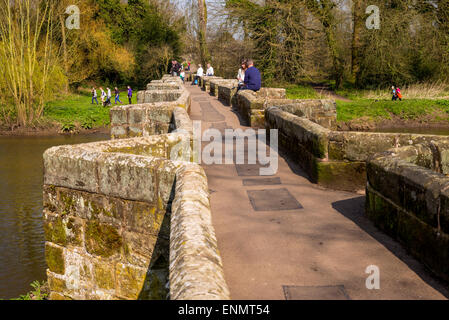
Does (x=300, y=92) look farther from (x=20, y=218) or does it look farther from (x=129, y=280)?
(x=129, y=280)

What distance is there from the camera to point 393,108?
31781mm

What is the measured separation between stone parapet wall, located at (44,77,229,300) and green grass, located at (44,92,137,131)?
27.1 meters

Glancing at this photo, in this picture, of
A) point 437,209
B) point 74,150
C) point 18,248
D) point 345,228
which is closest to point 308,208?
point 345,228

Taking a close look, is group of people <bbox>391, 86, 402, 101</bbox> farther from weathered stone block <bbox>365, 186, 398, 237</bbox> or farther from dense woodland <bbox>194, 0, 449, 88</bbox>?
weathered stone block <bbox>365, 186, 398, 237</bbox>

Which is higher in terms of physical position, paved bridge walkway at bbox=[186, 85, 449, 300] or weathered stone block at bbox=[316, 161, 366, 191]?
weathered stone block at bbox=[316, 161, 366, 191]

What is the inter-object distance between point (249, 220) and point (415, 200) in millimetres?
1723

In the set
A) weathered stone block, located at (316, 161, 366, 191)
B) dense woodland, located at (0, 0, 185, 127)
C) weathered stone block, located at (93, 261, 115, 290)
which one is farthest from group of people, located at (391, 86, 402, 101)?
weathered stone block, located at (93, 261, 115, 290)

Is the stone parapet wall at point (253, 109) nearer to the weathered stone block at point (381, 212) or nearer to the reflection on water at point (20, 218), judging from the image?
the weathered stone block at point (381, 212)

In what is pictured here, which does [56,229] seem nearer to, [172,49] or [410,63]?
[410,63]

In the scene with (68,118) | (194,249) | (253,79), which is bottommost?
(68,118)

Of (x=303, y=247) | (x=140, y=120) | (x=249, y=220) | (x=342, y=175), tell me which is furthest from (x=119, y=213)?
(x=140, y=120)

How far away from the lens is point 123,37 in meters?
46.5

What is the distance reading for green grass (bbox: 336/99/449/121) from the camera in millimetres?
31422

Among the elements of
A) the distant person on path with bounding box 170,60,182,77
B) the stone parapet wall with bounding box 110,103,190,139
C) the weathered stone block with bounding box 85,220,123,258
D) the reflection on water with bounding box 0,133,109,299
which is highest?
the distant person on path with bounding box 170,60,182,77
